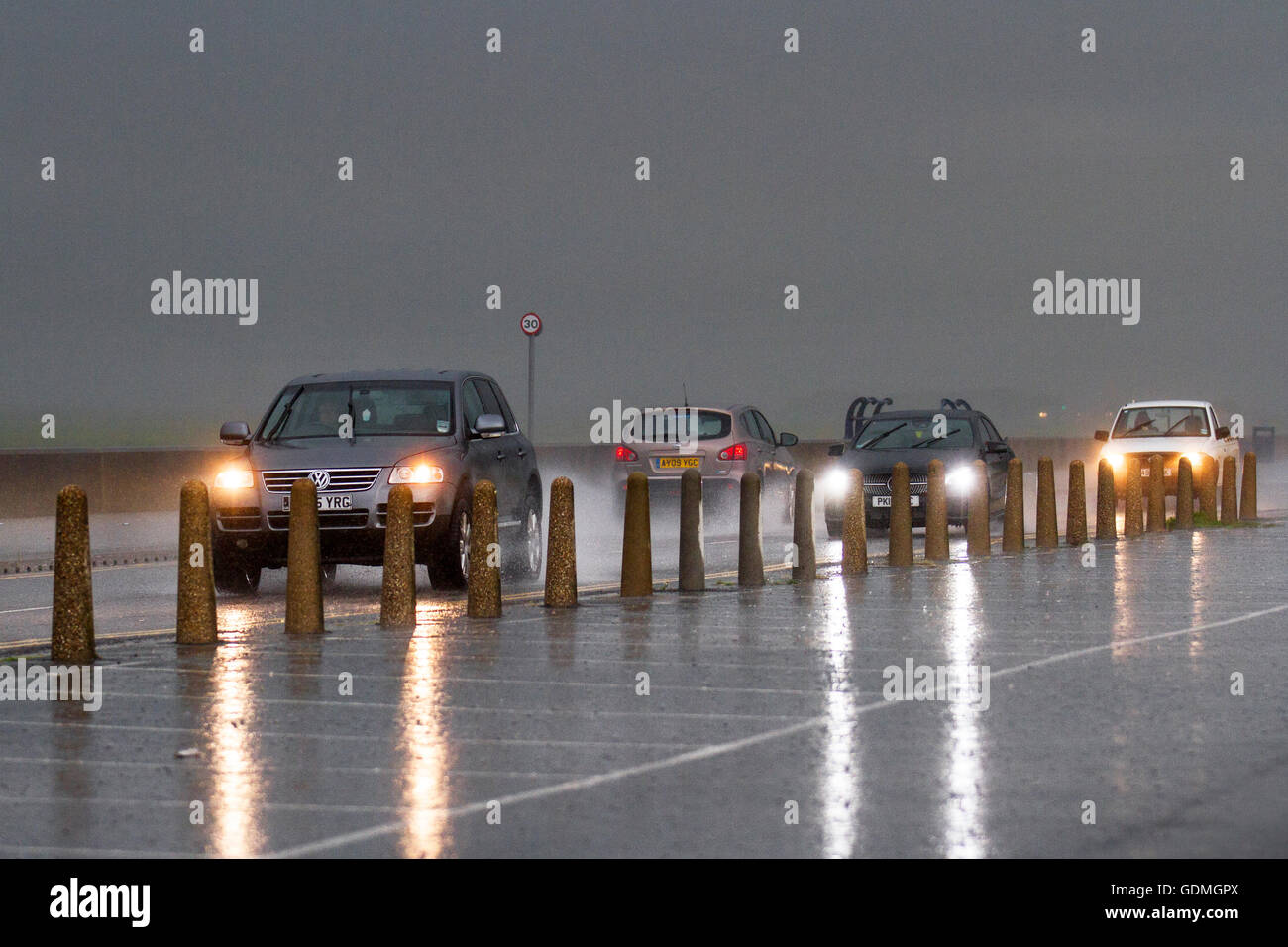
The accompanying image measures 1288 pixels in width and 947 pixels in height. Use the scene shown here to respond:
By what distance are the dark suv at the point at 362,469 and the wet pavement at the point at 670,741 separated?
1873mm

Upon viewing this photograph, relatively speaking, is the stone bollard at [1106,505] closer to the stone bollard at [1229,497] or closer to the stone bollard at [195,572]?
the stone bollard at [1229,497]

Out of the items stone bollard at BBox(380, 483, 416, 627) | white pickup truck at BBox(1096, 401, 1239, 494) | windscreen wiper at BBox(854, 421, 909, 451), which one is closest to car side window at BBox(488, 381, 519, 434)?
stone bollard at BBox(380, 483, 416, 627)

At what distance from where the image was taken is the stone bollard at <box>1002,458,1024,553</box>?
795 inches

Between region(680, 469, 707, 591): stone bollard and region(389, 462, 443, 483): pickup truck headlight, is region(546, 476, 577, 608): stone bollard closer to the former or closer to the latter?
region(680, 469, 707, 591): stone bollard

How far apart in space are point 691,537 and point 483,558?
260 cm

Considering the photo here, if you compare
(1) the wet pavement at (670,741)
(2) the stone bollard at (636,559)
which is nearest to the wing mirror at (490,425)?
(2) the stone bollard at (636,559)

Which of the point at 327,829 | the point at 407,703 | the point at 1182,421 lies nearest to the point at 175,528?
the point at 1182,421

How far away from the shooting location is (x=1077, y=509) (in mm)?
21750

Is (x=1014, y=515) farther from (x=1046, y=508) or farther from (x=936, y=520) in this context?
(x=936, y=520)

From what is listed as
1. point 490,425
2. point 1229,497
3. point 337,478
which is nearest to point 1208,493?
point 1229,497

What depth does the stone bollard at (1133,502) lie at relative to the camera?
2366 cm

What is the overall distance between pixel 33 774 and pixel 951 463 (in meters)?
17.1
